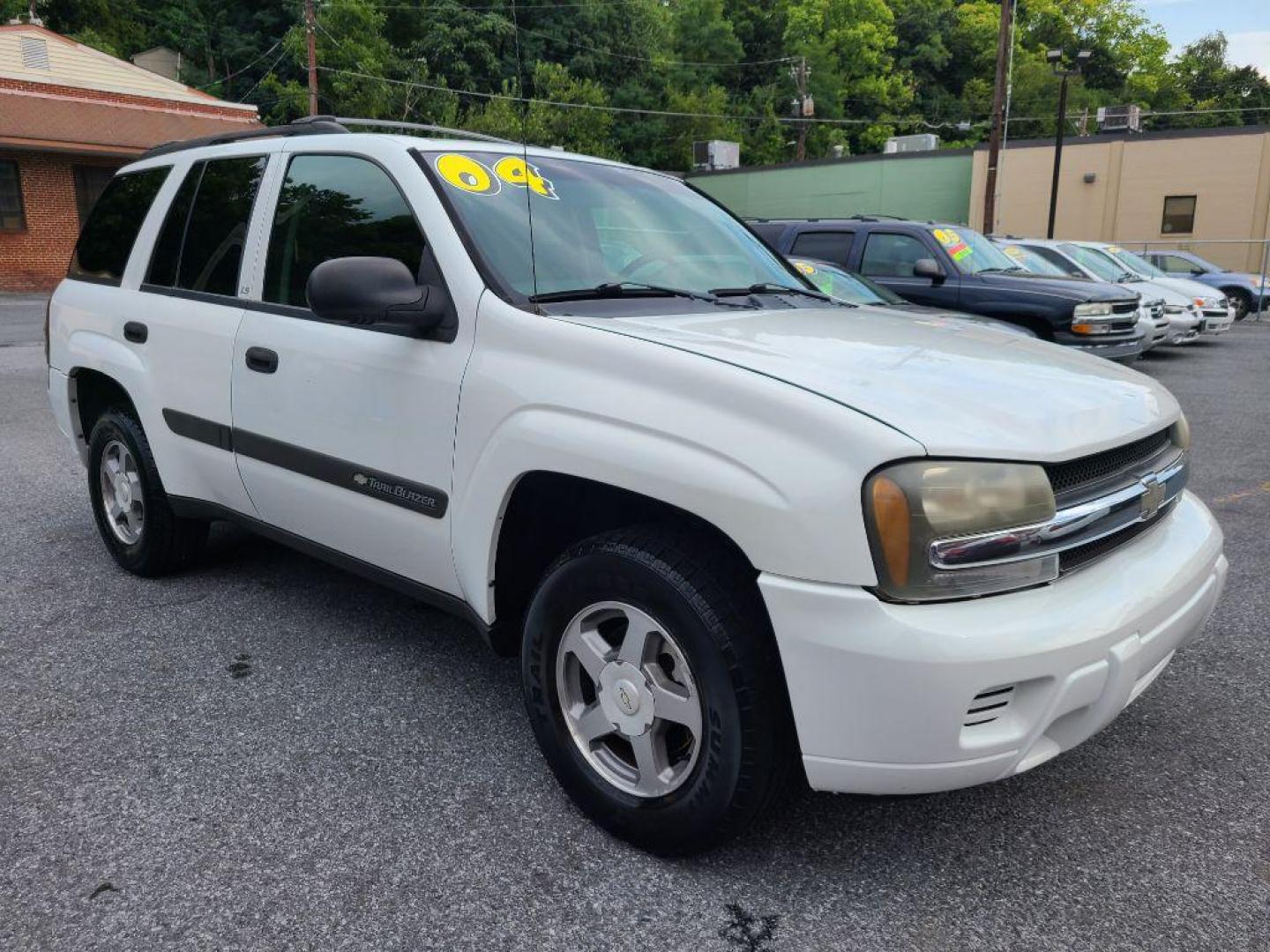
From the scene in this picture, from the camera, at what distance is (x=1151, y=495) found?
2533mm

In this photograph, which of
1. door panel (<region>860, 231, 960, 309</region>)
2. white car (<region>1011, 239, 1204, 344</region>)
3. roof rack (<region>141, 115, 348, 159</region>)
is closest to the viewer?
roof rack (<region>141, 115, 348, 159</region>)

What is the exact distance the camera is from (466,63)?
133 ft

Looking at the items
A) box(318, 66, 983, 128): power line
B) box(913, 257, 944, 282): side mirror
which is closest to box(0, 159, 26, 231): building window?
box(318, 66, 983, 128): power line

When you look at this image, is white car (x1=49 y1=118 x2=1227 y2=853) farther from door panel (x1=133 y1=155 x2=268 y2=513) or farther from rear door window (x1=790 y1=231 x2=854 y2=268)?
rear door window (x1=790 y1=231 x2=854 y2=268)

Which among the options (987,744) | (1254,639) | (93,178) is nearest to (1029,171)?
(93,178)

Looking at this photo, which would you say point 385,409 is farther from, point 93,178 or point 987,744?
point 93,178

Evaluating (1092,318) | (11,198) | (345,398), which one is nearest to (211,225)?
(345,398)

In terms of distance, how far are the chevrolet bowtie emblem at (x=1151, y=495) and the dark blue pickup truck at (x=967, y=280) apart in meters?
7.91

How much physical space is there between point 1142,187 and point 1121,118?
1597 centimetres

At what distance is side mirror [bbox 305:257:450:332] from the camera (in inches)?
104

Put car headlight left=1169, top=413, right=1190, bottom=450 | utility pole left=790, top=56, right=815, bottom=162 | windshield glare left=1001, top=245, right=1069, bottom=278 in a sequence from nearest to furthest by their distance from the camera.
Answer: car headlight left=1169, top=413, right=1190, bottom=450, windshield glare left=1001, top=245, right=1069, bottom=278, utility pole left=790, top=56, right=815, bottom=162

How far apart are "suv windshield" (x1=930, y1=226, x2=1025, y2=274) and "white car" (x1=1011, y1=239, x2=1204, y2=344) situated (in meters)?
2.72

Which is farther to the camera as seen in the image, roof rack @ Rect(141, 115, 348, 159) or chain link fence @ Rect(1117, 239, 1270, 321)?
chain link fence @ Rect(1117, 239, 1270, 321)

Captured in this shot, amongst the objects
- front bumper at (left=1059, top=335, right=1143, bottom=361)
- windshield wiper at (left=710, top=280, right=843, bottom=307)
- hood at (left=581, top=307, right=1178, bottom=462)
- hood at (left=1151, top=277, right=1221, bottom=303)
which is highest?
windshield wiper at (left=710, top=280, right=843, bottom=307)
